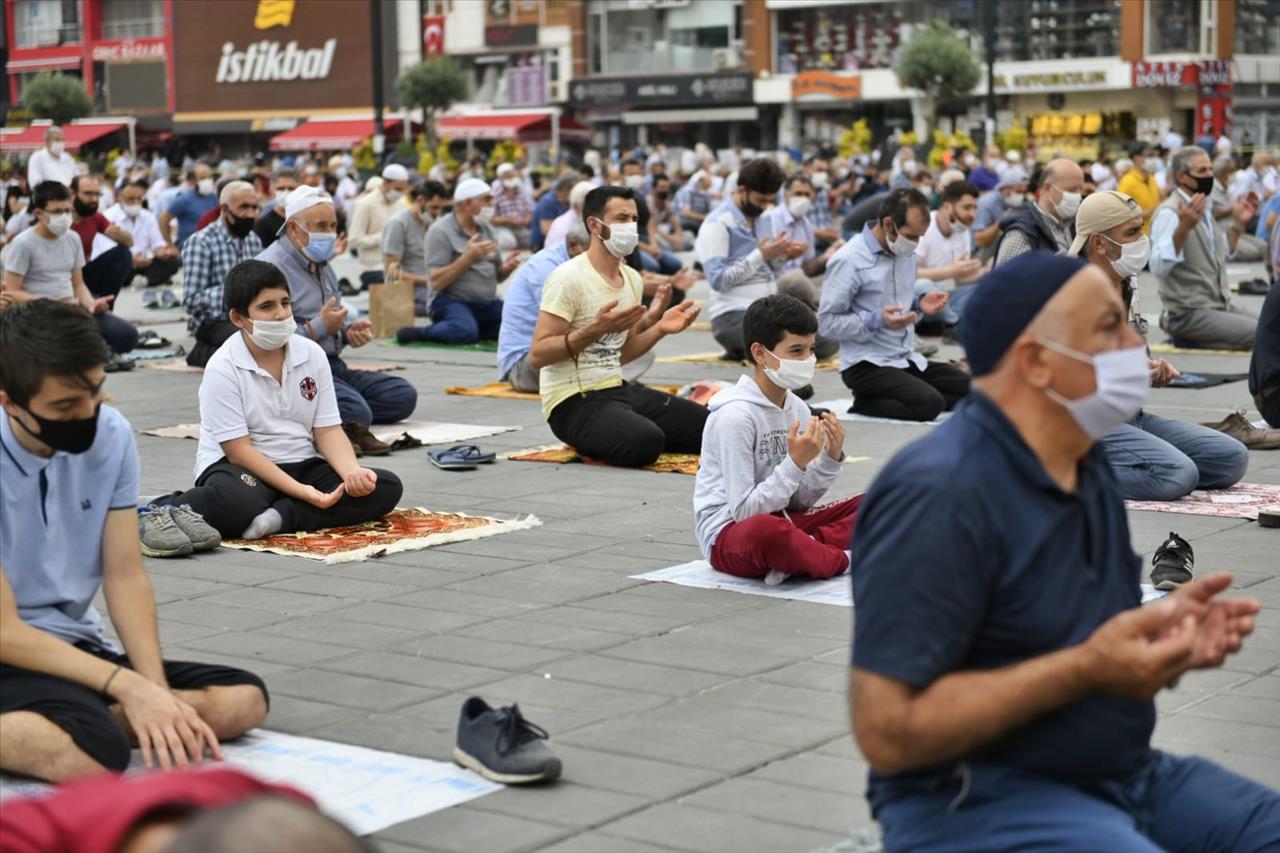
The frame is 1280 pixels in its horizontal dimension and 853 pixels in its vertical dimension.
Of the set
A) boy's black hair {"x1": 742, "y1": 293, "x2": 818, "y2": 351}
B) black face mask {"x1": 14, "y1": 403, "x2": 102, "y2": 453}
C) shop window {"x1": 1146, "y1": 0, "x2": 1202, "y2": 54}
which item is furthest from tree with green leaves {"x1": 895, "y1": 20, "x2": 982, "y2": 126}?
black face mask {"x1": 14, "y1": 403, "x2": 102, "y2": 453}

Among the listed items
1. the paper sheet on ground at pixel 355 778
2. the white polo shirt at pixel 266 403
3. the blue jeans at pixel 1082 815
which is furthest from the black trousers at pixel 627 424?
the blue jeans at pixel 1082 815

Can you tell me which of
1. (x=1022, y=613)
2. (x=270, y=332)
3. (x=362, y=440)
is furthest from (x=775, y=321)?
(x=1022, y=613)

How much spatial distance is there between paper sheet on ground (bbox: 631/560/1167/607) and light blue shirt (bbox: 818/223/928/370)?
4.46 m

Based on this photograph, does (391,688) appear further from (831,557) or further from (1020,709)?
(1020,709)

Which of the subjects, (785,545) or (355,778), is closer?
(355,778)

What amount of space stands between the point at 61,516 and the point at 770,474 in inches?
122

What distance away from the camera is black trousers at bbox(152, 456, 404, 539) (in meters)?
8.48

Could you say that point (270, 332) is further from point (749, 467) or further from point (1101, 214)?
point (1101, 214)

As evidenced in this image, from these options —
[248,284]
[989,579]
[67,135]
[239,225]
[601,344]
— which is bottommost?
[601,344]

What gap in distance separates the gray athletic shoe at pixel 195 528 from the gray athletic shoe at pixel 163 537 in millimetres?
20

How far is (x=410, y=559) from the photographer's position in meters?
8.21

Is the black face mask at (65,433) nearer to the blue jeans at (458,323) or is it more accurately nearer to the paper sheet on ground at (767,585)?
the paper sheet on ground at (767,585)

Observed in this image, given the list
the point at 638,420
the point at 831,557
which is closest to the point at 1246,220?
the point at 638,420

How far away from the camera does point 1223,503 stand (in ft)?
30.2
